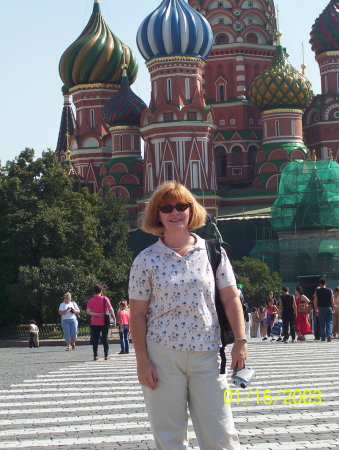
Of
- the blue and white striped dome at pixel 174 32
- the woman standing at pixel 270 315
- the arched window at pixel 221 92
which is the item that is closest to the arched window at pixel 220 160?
the arched window at pixel 221 92

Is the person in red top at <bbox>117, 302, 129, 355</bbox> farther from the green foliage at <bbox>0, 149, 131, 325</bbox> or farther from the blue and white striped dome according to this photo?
the blue and white striped dome

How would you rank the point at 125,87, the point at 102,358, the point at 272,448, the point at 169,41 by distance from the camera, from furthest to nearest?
1. the point at 125,87
2. the point at 169,41
3. the point at 102,358
4. the point at 272,448

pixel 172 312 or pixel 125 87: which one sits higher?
pixel 125 87

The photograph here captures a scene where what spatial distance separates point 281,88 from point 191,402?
56191 mm

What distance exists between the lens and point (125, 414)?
10266mm

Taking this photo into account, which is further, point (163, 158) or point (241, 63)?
point (241, 63)

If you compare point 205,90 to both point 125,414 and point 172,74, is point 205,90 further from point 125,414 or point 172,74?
point 125,414

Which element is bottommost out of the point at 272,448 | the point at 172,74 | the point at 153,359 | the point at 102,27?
the point at 272,448

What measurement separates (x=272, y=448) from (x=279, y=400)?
2894mm

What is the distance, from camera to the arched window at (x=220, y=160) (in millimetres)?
66875

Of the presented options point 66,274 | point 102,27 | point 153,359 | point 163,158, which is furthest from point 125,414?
point 102,27

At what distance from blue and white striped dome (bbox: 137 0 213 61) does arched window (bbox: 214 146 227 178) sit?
7.81 meters

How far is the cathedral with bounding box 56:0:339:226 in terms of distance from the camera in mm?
60031
